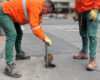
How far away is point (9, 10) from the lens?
3.31 m

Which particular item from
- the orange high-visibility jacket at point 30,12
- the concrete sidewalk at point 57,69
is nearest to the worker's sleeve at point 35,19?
the orange high-visibility jacket at point 30,12

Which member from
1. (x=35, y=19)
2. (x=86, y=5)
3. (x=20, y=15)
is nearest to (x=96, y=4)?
(x=86, y=5)

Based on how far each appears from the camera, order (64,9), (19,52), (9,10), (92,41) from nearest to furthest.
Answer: (9,10) → (92,41) → (19,52) → (64,9)

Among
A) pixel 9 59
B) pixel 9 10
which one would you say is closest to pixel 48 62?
pixel 9 59

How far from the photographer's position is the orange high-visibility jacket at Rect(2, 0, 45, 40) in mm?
3209

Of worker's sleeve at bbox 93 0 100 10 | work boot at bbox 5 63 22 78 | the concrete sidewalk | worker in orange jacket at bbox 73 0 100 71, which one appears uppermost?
worker's sleeve at bbox 93 0 100 10

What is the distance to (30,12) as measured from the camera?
324 centimetres

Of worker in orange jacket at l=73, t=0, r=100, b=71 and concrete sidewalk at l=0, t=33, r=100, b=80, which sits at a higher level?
worker in orange jacket at l=73, t=0, r=100, b=71

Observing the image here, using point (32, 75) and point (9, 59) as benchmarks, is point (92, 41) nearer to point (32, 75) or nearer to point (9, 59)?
point (32, 75)

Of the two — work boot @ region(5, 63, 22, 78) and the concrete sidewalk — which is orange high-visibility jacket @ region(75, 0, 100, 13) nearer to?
the concrete sidewalk

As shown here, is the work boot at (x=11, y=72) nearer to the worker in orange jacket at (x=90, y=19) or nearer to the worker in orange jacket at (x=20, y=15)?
the worker in orange jacket at (x=20, y=15)

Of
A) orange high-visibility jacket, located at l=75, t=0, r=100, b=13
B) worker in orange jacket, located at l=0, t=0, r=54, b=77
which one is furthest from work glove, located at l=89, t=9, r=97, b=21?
worker in orange jacket, located at l=0, t=0, r=54, b=77

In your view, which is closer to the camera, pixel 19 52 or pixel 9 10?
pixel 9 10

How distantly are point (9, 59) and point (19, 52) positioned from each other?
909 mm
